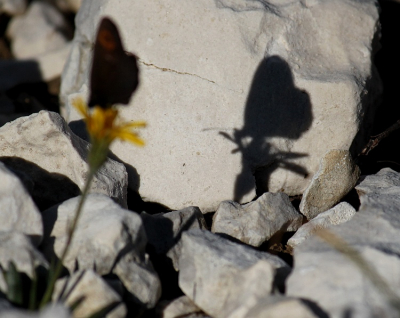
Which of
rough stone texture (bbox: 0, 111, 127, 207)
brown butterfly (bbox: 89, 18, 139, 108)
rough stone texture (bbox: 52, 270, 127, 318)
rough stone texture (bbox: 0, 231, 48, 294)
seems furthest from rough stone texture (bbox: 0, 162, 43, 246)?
brown butterfly (bbox: 89, 18, 139, 108)

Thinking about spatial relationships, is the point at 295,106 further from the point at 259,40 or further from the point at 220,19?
the point at 220,19

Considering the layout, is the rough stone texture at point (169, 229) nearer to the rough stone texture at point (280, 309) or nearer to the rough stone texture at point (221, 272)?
the rough stone texture at point (221, 272)

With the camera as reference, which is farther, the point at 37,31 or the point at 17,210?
the point at 37,31

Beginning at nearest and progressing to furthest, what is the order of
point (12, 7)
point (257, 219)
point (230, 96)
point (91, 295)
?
point (91, 295), point (257, 219), point (230, 96), point (12, 7)

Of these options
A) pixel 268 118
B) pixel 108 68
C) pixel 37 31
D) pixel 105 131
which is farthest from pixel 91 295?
pixel 37 31

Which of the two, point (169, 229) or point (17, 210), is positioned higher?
point (17, 210)

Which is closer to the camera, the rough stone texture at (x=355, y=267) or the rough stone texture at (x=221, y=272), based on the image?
the rough stone texture at (x=355, y=267)

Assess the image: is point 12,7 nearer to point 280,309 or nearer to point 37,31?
point 37,31

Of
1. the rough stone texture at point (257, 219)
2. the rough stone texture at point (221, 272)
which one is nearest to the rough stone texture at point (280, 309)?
the rough stone texture at point (221, 272)

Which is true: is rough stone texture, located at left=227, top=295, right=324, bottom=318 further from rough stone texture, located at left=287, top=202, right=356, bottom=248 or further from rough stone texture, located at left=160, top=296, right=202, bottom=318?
rough stone texture, located at left=287, top=202, right=356, bottom=248
